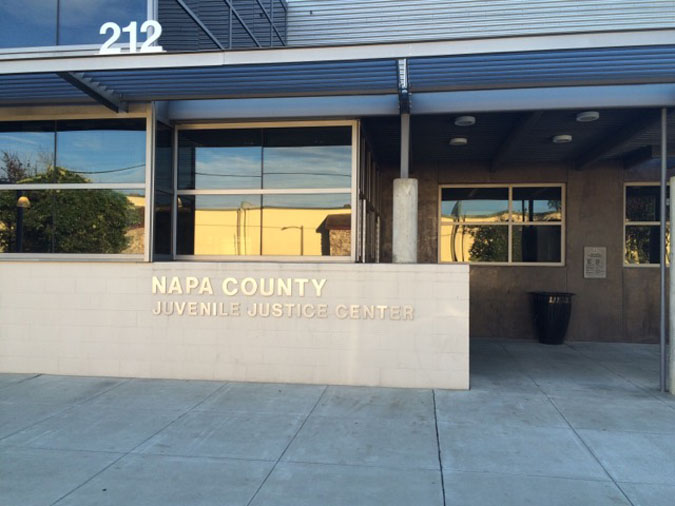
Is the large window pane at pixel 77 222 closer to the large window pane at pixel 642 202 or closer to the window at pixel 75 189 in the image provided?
the window at pixel 75 189

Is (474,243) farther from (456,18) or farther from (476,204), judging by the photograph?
(456,18)

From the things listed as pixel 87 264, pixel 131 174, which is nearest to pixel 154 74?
pixel 131 174

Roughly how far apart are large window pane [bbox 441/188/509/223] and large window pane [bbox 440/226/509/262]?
18 centimetres

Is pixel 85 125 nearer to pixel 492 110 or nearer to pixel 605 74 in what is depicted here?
pixel 492 110

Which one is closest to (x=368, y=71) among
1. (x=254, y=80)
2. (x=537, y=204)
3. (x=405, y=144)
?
(x=405, y=144)

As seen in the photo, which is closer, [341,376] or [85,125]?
[341,376]

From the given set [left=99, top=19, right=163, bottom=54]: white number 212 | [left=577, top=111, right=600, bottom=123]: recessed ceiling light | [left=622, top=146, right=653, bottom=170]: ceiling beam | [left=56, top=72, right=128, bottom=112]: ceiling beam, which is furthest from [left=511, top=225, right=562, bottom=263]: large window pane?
[left=56, top=72, right=128, bottom=112]: ceiling beam

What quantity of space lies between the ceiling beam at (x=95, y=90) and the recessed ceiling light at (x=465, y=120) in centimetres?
490

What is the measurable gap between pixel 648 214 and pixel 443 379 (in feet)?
22.8

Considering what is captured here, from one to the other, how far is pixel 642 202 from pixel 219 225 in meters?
8.63

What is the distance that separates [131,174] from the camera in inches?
312

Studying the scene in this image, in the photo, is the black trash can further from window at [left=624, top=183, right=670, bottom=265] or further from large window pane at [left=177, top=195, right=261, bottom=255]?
large window pane at [left=177, top=195, right=261, bottom=255]

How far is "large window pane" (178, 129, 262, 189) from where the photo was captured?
824 cm

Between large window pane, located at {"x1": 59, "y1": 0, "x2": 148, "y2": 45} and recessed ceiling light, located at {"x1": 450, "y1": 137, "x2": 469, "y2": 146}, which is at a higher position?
large window pane, located at {"x1": 59, "y1": 0, "x2": 148, "y2": 45}
